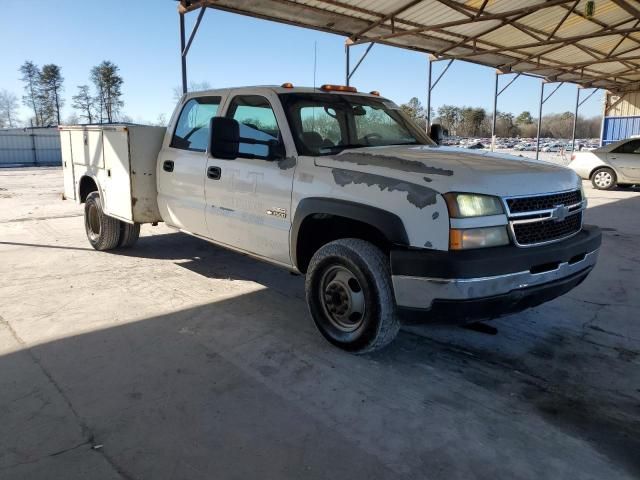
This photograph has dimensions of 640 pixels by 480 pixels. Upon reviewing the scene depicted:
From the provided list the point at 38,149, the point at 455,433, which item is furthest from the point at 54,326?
the point at 38,149

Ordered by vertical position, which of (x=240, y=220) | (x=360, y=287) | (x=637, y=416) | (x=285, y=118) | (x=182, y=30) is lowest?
(x=637, y=416)

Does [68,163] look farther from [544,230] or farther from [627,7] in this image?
[627,7]

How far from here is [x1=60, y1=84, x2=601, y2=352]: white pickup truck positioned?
299 cm

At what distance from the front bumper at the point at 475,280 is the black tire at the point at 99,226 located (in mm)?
4659

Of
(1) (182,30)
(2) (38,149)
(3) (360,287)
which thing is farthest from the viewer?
(2) (38,149)

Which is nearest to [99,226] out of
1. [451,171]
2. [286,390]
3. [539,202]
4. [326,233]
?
[326,233]

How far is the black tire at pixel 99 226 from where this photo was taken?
650cm

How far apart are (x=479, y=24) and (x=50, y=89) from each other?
218ft

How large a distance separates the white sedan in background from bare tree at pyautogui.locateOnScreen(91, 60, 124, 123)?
2327 inches

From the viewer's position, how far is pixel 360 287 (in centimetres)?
346

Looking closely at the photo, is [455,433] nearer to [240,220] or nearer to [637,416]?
[637,416]

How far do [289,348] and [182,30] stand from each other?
322 inches

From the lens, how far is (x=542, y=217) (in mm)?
3254

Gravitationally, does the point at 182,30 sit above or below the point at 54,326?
above
